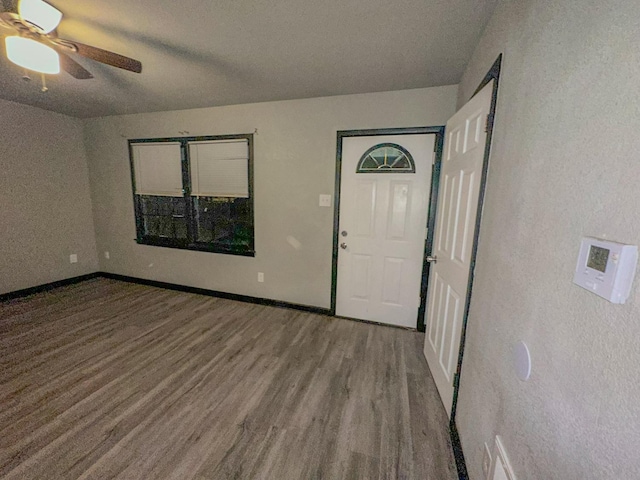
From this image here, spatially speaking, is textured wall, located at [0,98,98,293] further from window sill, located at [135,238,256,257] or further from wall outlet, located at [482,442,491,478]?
wall outlet, located at [482,442,491,478]

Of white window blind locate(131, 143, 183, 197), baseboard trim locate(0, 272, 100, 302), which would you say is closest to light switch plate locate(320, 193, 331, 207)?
white window blind locate(131, 143, 183, 197)

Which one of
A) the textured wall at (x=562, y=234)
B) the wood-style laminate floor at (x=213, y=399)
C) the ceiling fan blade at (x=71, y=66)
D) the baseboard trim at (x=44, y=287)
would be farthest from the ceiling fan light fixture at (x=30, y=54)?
the baseboard trim at (x=44, y=287)

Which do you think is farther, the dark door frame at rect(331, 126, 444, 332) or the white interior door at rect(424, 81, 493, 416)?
the dark door frame at rect(331, 126, 444, 332)

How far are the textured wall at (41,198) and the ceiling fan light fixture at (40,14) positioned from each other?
2.70 m

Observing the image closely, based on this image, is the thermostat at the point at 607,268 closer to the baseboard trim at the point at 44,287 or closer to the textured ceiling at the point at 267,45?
the textured ceiling at the point at 267,45

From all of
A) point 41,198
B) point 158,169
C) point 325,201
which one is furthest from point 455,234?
point 41,198

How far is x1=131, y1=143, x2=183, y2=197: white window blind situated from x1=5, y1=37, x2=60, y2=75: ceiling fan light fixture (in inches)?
72.4

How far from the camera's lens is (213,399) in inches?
69.4

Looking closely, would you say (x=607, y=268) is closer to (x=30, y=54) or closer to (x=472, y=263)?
(x=472, y=263)

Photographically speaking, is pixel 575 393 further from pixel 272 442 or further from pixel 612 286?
pixel 272 442

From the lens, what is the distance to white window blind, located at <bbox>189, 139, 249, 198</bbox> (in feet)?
10.2

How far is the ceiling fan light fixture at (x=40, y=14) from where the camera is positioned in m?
1.33

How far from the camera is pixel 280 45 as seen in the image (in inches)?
70.8

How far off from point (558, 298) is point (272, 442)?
61.4 inches
